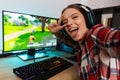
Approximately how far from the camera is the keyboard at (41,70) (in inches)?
31.1

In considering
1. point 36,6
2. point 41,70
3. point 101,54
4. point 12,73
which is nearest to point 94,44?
point 101,54

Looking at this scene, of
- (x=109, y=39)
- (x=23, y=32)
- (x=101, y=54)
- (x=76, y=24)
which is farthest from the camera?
(x=23, y=32)

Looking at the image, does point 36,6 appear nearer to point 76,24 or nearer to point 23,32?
point 23,32

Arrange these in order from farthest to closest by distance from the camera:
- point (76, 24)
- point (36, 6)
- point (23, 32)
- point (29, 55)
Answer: point (36, 6) → point (29, 55) → point (23, 32) → point (76, 24)

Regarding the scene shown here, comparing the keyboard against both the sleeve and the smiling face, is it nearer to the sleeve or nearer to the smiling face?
the smiling face

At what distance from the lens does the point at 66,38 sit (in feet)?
3.34

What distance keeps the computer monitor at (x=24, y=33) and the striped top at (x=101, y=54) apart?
1.69ft

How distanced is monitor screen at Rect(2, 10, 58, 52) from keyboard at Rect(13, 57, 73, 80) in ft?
0.84

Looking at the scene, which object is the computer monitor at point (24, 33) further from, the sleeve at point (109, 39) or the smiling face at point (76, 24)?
the sleeve at point (109, 39)

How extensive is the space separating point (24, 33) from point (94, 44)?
627 mm

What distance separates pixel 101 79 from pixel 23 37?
678 millimetres

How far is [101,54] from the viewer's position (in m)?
0.67

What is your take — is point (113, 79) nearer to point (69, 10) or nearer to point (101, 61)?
point (101, 61)

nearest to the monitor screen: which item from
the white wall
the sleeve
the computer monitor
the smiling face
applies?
the computer monitor
